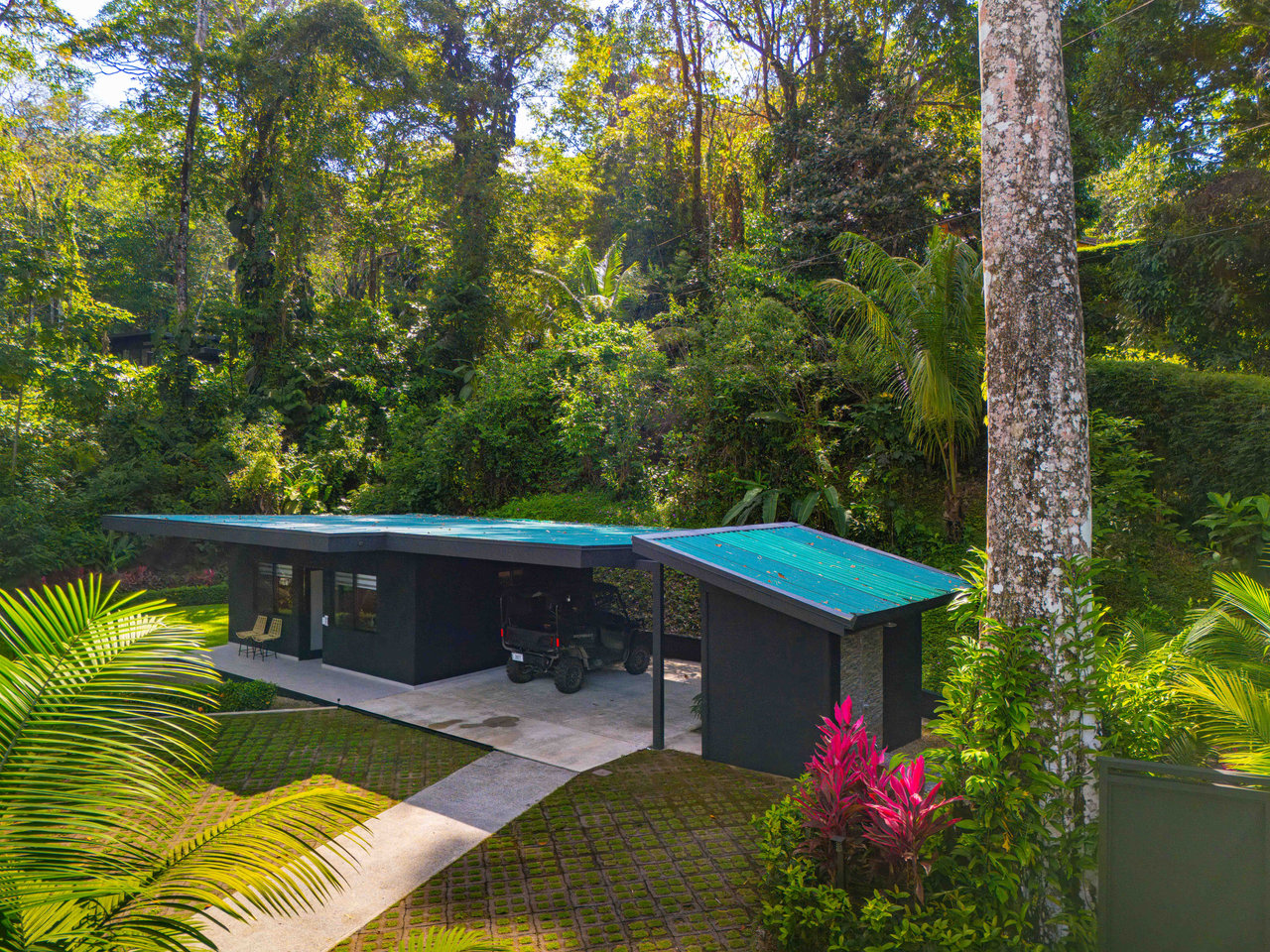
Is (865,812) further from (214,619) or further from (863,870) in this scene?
(214,619)

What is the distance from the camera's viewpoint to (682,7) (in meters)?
22.0

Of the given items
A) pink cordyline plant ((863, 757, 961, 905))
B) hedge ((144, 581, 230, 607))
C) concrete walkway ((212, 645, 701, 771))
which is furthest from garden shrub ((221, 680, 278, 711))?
hedge ((144, 581, 230, 607))

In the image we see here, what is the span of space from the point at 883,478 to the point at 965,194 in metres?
7.36

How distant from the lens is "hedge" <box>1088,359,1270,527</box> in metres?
10.6

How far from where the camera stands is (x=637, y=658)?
1246 centimetres

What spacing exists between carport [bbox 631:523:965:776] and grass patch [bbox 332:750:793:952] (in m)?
0.58

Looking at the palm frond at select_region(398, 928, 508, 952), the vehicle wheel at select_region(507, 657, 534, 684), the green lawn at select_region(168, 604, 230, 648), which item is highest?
the palm frond at select_region(398, 928, 508, 952)

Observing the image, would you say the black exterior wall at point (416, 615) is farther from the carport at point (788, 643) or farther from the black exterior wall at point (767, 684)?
the black exterior wall at point (767, 684)

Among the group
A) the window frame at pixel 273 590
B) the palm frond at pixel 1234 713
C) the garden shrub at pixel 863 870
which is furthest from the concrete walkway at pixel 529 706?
the palm frond at pixel 1234 713

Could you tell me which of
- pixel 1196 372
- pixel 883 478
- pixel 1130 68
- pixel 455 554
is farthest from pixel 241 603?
pixel 1130 68

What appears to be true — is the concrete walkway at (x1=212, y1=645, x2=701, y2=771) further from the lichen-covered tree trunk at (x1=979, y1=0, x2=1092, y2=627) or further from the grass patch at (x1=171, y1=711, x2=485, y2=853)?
the lichen-covered tree trunk at (x1=979, y1=0, x2=1092, y2=627)

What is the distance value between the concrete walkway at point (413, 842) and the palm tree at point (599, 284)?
1526 centimetres

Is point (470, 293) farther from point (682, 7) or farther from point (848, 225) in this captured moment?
point (848, 225)

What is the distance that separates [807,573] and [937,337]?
5420mm
